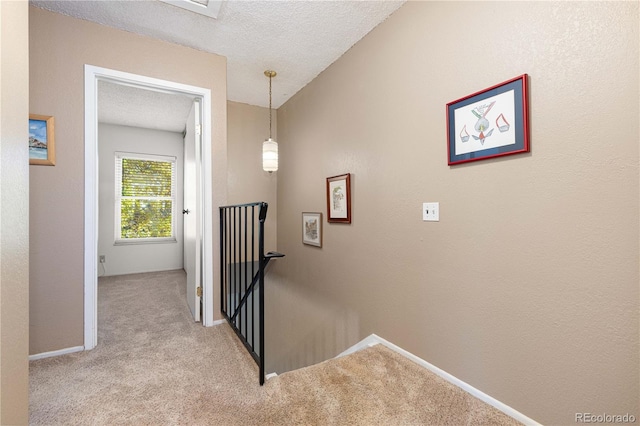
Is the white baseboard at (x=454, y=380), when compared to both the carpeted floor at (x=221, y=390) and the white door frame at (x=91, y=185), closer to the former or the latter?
the carpeted floor at (x=221, y=390)

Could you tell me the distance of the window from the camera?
4531 mm

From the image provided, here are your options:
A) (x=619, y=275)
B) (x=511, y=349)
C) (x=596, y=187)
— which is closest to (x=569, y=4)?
(x=596, y=187)

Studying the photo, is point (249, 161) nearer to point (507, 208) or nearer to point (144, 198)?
point (144, 198)

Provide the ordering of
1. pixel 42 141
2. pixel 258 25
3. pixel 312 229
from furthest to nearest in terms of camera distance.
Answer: pixel 312 229 < pixel 258 25 < pixel 42 141

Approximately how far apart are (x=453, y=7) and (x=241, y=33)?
1515mm

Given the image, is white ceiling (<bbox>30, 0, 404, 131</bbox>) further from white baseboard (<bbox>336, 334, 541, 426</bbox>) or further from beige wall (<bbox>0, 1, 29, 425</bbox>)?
white baseboard (<bbox>336, 334, 541, 426</bbox>)

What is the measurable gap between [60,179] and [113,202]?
9.35 ft

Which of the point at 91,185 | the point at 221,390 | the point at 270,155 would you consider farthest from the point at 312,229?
the point at 91,185

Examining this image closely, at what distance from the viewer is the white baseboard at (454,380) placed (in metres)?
1.36

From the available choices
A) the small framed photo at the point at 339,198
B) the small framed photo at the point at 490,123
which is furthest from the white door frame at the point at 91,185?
the small framed photo at the point at 490,123

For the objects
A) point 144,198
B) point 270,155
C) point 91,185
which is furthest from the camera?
point 144,198

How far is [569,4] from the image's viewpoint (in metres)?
1.20

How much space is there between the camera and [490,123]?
148 centimetres

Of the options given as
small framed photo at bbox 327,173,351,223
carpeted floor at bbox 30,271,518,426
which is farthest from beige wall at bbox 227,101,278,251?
carpeted floor at bbox 30,271,518,426
